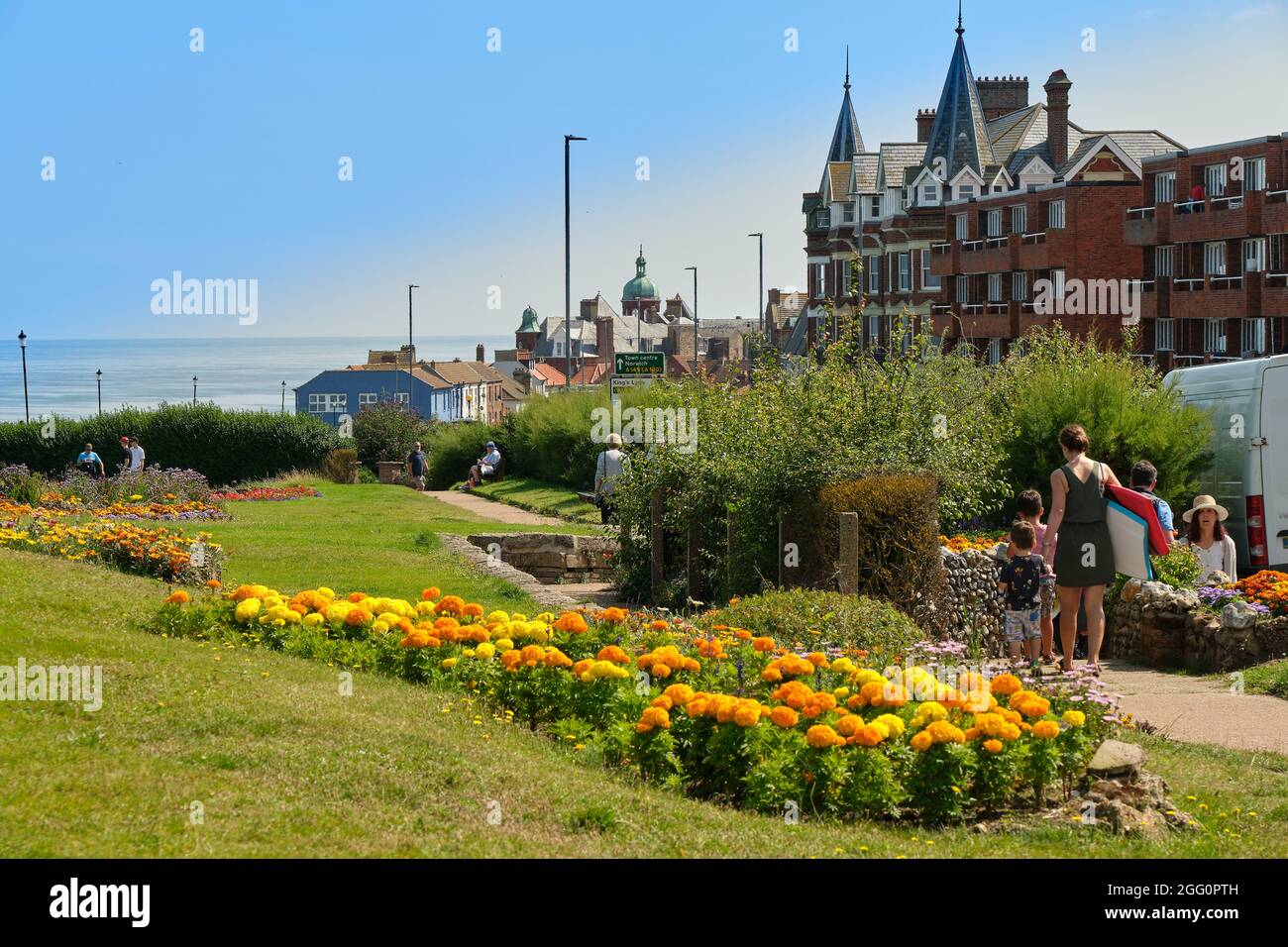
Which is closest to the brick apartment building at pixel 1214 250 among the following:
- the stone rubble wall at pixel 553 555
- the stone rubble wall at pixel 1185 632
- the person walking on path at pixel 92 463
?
the stone rubble wall at pixel 553 555

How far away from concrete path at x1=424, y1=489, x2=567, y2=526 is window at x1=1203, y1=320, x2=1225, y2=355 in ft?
88.1

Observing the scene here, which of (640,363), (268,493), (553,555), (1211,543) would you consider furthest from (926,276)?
(1211,543)

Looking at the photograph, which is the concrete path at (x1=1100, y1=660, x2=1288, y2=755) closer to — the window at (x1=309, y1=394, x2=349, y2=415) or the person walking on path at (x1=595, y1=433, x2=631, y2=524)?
the person walking on path at (x1=595, y1=433, x2=631, y2=524)

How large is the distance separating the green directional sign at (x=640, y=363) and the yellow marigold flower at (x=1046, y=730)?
20.8 meters

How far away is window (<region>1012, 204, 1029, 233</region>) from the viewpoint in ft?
194

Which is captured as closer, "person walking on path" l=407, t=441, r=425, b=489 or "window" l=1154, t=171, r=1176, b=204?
"person walking on path" l=407, t=441, r=425, b=489

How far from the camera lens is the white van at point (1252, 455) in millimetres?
16641

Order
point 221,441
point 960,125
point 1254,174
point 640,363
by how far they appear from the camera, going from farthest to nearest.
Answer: point 960,125 → point 1254,174 → point 221,441 → point 640,363

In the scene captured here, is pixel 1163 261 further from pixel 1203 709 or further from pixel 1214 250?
pixel 1203 709

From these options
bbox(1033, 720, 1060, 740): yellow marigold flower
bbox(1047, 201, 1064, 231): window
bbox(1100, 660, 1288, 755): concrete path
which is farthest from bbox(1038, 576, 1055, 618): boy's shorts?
bbox(1047, 201, 1064, 231): window

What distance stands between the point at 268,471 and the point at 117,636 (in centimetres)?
3732

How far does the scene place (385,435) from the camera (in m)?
49.6

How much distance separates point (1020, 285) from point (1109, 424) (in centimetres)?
4266
